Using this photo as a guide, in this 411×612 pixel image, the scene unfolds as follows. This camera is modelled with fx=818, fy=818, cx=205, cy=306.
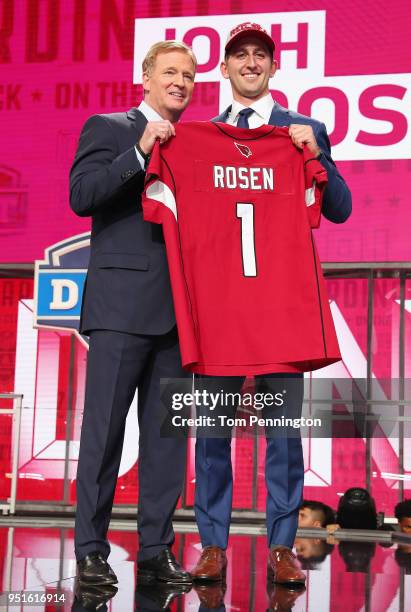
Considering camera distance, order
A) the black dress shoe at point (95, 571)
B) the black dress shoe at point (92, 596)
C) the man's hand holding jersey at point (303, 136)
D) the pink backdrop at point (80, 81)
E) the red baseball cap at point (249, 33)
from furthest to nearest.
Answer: the pink backdrop at point (80, 81), the red baseball cap at point (249, 33), the man's hand holding jersey at point (303, 136), the black dress shoe at point (95, 571), the black dress shoe at point (92, 596)

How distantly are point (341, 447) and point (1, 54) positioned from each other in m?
2.79

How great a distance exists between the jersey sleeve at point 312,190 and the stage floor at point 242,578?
3.13 ft

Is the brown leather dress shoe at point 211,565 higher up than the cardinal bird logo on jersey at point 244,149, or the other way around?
the cardinal bird logo on jersey at point 244,149

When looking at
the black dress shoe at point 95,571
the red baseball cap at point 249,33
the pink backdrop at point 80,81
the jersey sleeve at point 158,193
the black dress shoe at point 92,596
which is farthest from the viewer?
the pink backdrop at point 80,81

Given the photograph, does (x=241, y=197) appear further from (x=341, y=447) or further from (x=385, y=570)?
(x=341, y=447)

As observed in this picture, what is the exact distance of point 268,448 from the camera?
2.22m

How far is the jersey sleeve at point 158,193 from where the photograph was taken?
80.4 inches

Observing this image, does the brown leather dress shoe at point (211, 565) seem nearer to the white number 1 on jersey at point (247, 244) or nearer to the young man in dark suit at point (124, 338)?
the young man in dark suit at point (124, 338)

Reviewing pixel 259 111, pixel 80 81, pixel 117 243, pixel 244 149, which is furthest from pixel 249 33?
pixel 80 81

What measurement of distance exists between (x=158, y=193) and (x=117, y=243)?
164 millimetres

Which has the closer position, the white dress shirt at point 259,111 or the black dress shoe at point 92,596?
the black dress shoe at point 92,596

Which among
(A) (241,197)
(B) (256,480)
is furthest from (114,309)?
(B) (256,480)

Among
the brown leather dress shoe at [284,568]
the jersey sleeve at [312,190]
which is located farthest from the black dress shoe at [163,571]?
the jersey sleeve at [312,190]

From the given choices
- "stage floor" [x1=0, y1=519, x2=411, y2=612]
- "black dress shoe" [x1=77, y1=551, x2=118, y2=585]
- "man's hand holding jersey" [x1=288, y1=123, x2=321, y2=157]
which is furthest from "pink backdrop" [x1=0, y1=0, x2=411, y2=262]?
"black dress shoe" [x1=77, y1=551, x2=118, y2=585]
